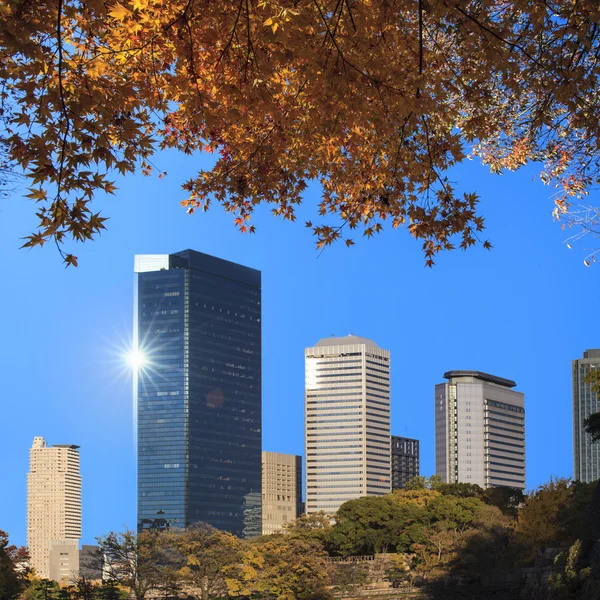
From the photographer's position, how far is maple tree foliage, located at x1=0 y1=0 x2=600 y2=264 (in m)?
6.95

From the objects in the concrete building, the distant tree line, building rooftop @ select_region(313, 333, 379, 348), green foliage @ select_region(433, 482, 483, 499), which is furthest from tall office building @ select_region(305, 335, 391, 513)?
the distant tree line

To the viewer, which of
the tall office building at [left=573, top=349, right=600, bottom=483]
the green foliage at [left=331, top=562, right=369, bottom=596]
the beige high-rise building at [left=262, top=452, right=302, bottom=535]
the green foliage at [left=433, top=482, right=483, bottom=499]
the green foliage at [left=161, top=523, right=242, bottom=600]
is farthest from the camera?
the tall office building at [left=573, top=349, right=600, bottom=483]

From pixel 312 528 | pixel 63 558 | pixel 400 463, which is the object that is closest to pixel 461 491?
pixel 312 528

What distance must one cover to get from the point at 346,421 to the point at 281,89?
599 ft

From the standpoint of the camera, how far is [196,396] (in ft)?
547

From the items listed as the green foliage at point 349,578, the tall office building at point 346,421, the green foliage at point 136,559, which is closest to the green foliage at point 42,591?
the green foliage at point 136,559

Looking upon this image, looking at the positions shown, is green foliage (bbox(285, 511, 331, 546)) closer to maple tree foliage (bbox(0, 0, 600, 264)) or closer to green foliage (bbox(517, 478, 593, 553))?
green foliage (bbox(517, 478, 593, 553))

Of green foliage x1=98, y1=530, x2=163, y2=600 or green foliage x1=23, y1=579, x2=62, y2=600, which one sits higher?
green foliage x1=98, y1=530, x2=163, y2=600

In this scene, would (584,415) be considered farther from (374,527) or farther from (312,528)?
(312,528)

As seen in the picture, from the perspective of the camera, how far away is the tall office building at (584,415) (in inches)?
6949

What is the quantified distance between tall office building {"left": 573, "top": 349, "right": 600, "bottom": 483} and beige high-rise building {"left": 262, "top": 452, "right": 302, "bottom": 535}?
190 ft

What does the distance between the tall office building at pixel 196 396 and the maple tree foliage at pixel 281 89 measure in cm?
15056

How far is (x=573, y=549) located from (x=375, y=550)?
1285 inches

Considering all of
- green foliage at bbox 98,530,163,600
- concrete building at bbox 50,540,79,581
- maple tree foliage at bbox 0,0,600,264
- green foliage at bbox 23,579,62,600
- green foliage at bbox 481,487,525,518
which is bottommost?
concrete building at bbox 50,540,79,581
